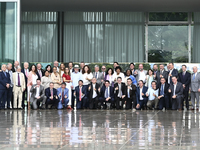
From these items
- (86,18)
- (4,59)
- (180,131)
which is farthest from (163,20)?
(180,131)

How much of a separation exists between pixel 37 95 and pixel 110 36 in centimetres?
720

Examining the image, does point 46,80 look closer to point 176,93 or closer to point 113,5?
point 176,93

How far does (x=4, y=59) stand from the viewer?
16.0 metres

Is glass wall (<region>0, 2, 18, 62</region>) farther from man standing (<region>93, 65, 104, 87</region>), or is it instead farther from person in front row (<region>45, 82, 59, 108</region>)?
man standing (<region>93, 65, 104, 87</region>)

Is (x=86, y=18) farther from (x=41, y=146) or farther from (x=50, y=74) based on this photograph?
(x=41, y=146)

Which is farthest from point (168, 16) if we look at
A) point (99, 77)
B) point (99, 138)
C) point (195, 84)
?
point (99, 138)

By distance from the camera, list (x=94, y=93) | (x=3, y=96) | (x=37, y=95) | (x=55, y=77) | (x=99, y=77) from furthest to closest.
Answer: (x=99, y=77) < (x=94, y=93) < (x=55, y=77) < (x=37, y=95) < (x=3, y=96)

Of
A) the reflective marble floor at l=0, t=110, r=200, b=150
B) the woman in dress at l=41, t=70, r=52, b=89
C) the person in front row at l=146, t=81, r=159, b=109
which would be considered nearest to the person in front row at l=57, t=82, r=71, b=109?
the woman in dress at l=41, t=70, r=52, b=89

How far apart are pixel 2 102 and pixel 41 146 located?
9887mm

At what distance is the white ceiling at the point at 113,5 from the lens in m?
18.1

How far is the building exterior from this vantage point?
68.6ft

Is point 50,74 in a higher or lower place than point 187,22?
lower

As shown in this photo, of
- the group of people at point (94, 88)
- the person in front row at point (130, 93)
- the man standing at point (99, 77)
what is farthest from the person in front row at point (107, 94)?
the person in front row at point (130, 93)

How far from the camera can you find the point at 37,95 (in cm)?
1497
